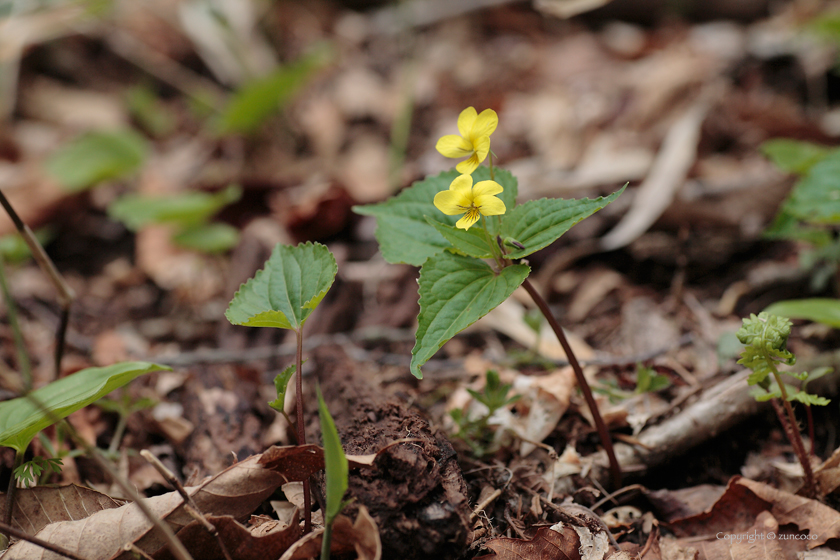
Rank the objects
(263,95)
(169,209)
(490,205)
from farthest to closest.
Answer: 1. (263,95)
2. (169,209)
3. (490,205)

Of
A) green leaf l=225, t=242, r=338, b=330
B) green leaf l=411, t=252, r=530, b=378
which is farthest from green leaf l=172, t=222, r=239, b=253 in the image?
green leaf l=411, t=252, r=530, b=378

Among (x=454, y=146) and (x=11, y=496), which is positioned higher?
(x=454, y=146)

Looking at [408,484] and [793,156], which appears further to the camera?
[793,156]

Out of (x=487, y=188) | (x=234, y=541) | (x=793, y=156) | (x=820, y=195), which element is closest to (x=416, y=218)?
(x=487, y=188)


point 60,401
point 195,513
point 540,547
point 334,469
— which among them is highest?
point 60,401

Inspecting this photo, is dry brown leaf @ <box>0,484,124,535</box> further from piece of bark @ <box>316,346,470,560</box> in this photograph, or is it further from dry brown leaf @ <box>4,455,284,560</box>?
piece of bark @ <box>316,346,470,560</box>

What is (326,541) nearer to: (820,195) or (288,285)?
(288,285)

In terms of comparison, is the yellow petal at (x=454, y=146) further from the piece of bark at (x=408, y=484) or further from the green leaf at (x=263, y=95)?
the green leaf at (x=263, y=95)
